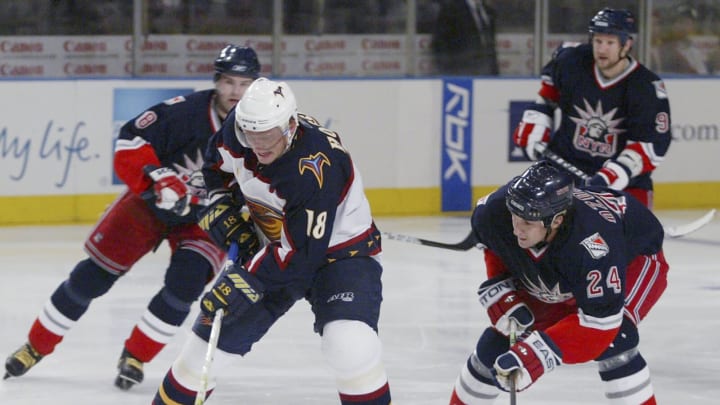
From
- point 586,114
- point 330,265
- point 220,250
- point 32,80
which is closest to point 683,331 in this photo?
point 586,114

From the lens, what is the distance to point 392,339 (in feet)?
16.8

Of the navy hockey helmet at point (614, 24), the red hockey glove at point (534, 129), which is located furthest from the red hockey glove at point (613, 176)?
the navy hockey helmet at point (614, 24)

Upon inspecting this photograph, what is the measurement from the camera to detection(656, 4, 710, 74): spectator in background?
29.7ft

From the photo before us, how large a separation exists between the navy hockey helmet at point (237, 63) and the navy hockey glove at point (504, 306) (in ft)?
3.42

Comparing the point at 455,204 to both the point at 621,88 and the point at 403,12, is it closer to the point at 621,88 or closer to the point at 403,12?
the point at 403,12

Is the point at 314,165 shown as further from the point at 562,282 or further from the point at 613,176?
the point at 613,176

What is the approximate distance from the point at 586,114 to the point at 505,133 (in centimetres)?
322

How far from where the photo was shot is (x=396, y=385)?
446 centimetres

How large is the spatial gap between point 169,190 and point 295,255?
3.15 ft

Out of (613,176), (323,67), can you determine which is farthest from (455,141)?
(613,176)

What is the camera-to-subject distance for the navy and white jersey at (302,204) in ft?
10.8

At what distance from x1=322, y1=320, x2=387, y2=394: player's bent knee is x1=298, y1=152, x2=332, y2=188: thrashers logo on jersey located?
0.34 metres

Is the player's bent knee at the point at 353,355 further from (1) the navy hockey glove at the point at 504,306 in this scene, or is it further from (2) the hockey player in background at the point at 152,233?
(2) the hockey player in background at the point at 152,233

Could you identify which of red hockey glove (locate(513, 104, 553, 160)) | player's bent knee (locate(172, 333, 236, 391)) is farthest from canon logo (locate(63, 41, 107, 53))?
player's bent knee (locate(172, 333, 236, 391))
